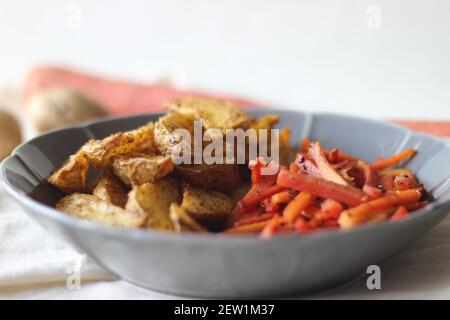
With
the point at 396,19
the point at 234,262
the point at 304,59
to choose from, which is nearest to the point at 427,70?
the point at 396,19

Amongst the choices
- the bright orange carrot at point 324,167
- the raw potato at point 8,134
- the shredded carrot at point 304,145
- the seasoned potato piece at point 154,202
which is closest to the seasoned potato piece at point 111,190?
the seasoned potato piece at point 154,202

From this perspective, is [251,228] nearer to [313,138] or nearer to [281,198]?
[281,198]

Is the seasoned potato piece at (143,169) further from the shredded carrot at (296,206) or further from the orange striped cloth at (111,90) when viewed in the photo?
the orange striped cloth at (111,90)

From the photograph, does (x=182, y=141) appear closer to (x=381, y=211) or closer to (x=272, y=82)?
(x=381, y=211)

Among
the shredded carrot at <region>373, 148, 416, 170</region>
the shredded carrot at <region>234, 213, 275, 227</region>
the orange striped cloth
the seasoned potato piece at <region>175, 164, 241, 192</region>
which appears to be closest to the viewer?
the shredded carrot at <region>234, 213, 275, 227</region>

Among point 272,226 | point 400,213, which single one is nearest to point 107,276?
point 272,226

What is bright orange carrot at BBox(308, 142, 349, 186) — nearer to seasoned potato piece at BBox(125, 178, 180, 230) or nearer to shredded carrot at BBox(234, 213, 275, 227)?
shredded carrot at BBox(234, 213, 275, 227)

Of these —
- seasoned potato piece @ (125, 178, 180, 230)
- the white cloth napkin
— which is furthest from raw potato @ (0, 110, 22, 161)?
seasoned potato piece @ (125, 178, 180, 230)
